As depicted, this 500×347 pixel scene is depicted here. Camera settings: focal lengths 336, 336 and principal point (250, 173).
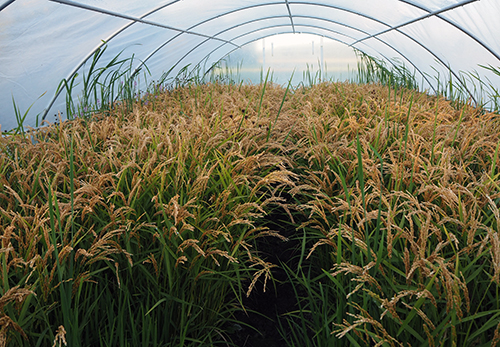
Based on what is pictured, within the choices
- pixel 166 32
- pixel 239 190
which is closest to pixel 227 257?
pixel 239 190

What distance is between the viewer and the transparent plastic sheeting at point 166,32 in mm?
3338

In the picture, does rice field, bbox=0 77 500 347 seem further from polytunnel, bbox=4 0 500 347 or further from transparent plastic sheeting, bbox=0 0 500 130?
transparent plastic sheeting, bbox=0 0 500 130

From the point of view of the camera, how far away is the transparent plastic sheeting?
3.34m

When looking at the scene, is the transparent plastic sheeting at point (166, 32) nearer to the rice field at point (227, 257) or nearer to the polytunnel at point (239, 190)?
the polytunnel at point (239, 190)

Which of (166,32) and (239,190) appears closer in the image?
(239,190)

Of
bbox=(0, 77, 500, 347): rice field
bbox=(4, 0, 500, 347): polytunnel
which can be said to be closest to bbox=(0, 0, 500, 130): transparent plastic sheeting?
bbox=(4, 0, 500, 347): polytunnel

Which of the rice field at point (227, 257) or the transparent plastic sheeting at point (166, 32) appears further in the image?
the transparent plastic sheeting at point (166, 32)

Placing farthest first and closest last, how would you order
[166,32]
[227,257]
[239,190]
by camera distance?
[166,32] < [239,190] < [227,257]

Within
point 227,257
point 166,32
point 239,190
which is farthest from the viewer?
point 166,32

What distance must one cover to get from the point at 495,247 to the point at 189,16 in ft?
20.5

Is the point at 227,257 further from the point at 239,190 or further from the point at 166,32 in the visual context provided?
the point at 166,32

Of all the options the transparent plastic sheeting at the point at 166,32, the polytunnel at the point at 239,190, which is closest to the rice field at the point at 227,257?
the polytunnel at the point at 239,190

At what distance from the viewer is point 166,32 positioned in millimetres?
→ 6109

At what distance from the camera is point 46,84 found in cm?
401
